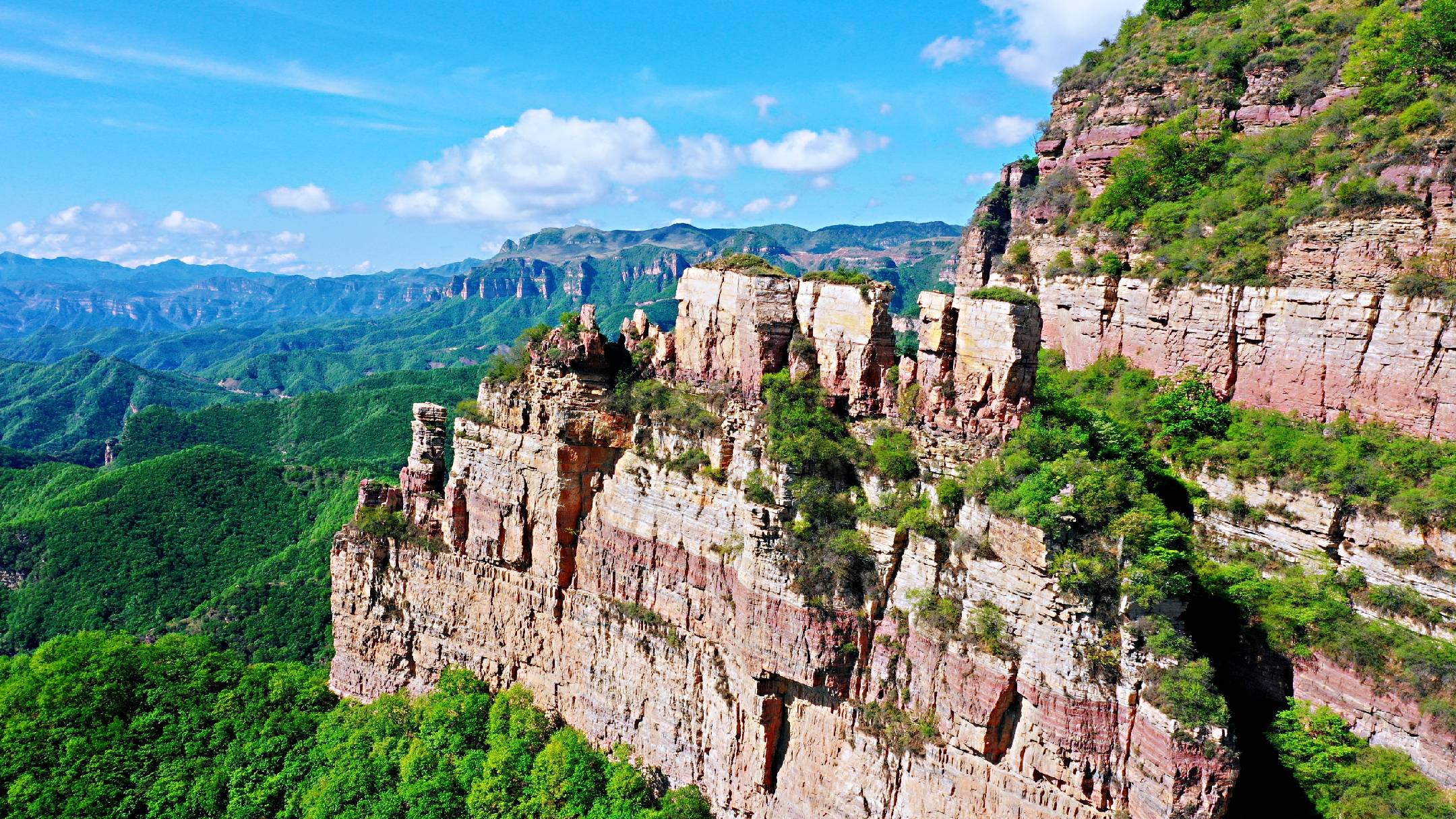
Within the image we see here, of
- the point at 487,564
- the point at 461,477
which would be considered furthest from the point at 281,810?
the point at 461,477

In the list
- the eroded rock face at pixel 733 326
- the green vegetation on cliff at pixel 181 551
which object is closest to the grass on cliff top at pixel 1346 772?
the eroded rock face at pixel 733 326

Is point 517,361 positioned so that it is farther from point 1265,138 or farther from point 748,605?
point 1265,138

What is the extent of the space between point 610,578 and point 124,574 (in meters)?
70.1

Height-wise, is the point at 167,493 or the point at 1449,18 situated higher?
the point at 1449,18

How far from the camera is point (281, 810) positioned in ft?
120

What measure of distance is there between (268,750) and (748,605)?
2681 centimetres

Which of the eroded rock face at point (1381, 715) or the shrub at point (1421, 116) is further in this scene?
the shrub at point (1421, 116)

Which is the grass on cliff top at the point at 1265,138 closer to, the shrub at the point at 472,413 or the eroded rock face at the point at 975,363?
the eroded rock face at the point at 975,363

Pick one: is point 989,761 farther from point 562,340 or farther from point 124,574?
point 124,574

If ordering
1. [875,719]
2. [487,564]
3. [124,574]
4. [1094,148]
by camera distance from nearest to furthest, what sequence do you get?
1. [875,719]
2. [487,564]
3. [1094,148]
4. [124,574]

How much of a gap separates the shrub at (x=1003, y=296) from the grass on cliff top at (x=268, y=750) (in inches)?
894

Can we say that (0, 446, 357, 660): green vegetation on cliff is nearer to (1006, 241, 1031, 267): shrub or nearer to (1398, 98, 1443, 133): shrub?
(1006, 241, 1031, 267): shrub

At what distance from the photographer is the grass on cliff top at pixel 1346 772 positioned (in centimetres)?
2444

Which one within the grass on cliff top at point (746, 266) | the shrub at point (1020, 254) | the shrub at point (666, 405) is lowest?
the shrub at point (666, 405)
